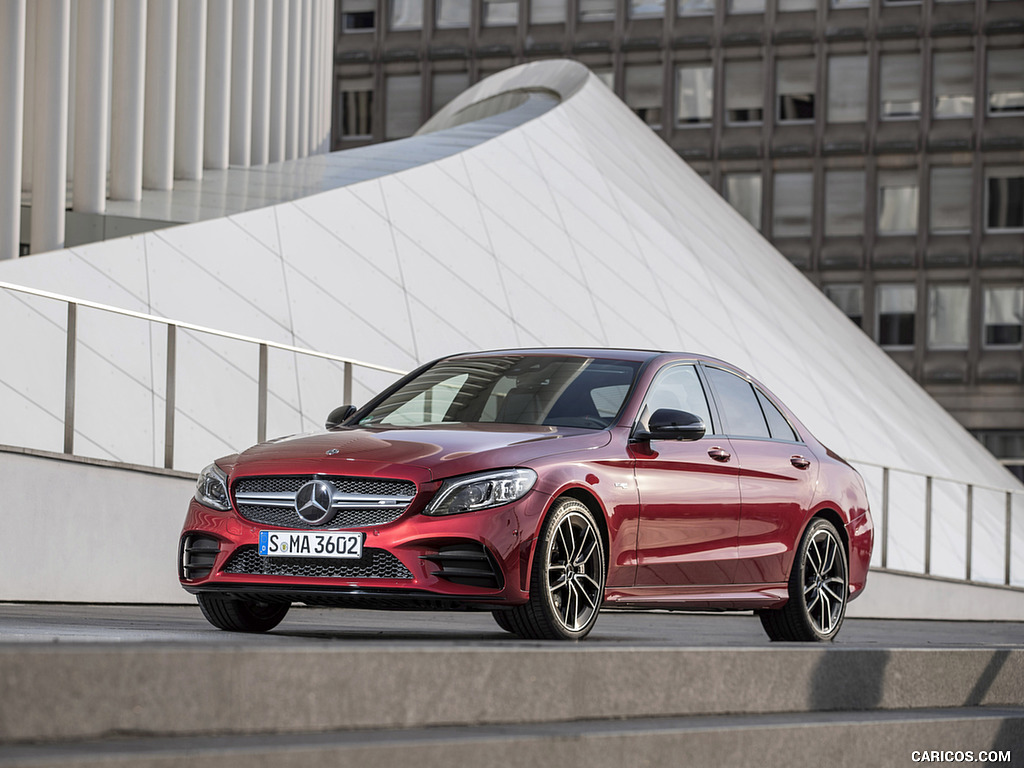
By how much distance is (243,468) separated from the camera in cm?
762

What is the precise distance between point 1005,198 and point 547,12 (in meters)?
17.2

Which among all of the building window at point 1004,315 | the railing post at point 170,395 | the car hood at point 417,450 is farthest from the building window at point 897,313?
the car hood at point 417,450

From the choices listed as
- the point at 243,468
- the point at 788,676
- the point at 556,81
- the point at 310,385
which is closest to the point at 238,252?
the point at 310,385

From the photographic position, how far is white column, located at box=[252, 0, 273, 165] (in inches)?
1079

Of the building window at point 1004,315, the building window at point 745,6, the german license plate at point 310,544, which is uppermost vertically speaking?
the building window at point 745,6

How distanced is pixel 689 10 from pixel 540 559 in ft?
166

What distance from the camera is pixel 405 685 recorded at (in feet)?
16.0

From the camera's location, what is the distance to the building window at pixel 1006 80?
5247 centimetres

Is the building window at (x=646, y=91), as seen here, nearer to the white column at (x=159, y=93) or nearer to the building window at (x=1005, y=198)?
the building window at (x=1005, y=198)

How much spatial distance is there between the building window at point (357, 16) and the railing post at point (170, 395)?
164 feet

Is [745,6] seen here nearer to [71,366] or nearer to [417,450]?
[71,366]

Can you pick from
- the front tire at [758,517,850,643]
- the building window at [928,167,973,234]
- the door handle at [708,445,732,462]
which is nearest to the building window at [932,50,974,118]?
the building window at [928,167,973,234]

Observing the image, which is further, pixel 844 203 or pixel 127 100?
pixel 844 203

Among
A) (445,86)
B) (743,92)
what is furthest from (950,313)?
(445,86)
